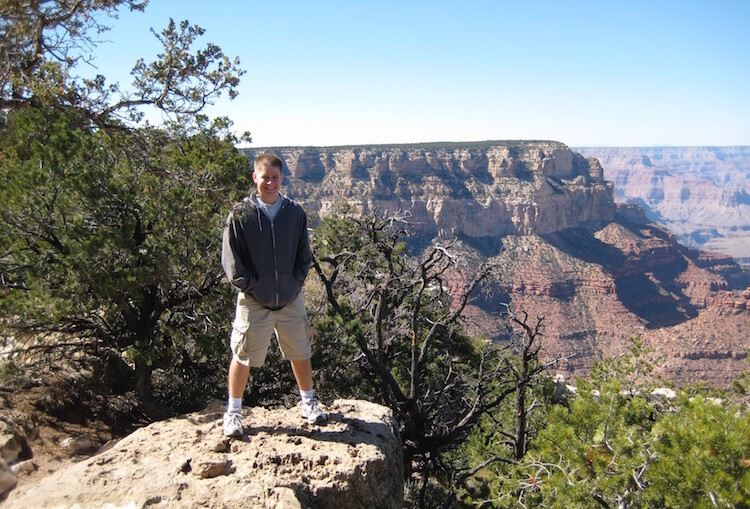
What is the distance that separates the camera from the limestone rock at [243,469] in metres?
3.31

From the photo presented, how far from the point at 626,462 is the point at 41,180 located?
6039mm

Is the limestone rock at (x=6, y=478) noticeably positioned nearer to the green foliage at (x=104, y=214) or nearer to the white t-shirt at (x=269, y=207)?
the green foliage at (x=104, y=214)

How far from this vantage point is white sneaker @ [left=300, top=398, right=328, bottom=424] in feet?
14.0

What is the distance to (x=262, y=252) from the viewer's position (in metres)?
3.93

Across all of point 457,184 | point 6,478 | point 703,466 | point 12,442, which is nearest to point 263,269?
point 6,478

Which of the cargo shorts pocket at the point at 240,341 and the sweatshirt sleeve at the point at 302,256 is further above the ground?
the sweatshirt sleeve at the point at 302,256

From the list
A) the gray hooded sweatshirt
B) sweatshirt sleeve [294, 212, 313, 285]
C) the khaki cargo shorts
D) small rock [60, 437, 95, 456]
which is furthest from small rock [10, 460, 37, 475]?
sweatshirt sleeve [294, 212, 313, 285]

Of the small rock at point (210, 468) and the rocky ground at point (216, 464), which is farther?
the small rock at point (210, 468)

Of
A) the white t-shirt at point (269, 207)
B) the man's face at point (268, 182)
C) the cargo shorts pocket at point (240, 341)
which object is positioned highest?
the man's face at point (268, 182)

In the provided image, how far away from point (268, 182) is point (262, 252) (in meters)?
0.51

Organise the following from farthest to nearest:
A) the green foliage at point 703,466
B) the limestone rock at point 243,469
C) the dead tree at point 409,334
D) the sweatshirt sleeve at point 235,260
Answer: the dead tree at point 409,334 < the sweatshirt sleeve at point 235,260 < the green foliage at point 703,466 < the limestone rock at point 243,469

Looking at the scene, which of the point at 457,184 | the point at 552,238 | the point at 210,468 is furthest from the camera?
the point at 457,184

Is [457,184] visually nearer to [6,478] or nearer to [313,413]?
[313,413]

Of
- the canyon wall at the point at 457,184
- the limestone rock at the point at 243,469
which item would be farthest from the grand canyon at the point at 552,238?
the limestone rock at the point at 243,469
